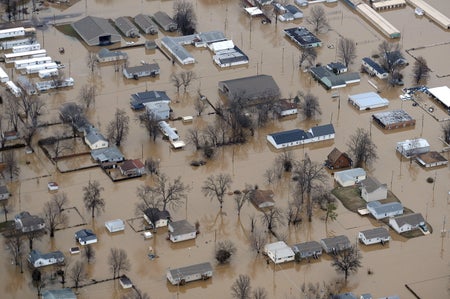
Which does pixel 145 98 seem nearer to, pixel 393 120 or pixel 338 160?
pixel 338 160

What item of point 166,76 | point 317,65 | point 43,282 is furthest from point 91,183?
point 317,65

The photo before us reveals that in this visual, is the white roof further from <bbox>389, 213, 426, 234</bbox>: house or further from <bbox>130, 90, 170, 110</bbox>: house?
<bbox>130, 90, 170, 110</bbox>: house

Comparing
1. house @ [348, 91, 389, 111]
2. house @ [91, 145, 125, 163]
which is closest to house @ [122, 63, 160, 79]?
house @ [91, 145, 125, 163]

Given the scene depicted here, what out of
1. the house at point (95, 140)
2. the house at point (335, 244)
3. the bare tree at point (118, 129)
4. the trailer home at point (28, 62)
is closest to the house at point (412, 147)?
the house at point (335, 244)

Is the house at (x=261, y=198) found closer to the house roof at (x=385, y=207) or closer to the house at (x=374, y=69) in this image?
the house roof at (x=385, y=207)

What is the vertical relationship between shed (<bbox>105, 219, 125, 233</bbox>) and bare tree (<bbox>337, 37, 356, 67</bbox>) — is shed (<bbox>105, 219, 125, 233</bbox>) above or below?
below

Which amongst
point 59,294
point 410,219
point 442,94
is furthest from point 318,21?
point 59,294
